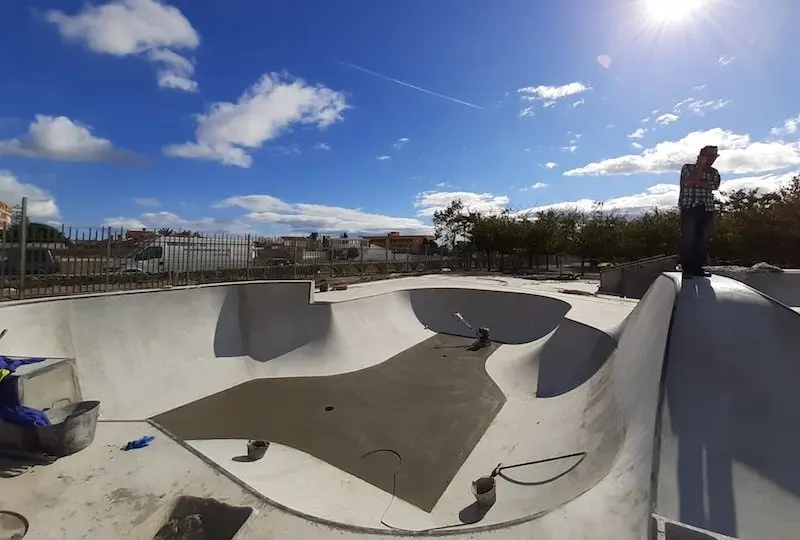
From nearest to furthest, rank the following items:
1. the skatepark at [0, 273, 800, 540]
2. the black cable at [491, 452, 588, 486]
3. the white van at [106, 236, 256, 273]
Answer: the skatepark at [0, 273, 800, 540]
the black cable at [491, 452, 588, 486]
the white van at [106, 236, 256, 273]

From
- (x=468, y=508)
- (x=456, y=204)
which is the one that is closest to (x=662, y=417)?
(x=468, y=508)

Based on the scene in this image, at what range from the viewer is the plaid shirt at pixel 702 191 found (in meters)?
5.18

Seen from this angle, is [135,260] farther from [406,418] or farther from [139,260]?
[406,418]

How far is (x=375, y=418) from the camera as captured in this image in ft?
24.7

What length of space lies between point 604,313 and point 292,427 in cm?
821

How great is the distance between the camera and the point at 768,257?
2025 cm

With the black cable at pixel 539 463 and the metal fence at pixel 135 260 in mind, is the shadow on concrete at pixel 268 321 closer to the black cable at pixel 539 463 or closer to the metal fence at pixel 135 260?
the metal fence at pixel 135 260

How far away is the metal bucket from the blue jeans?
7.83 metres

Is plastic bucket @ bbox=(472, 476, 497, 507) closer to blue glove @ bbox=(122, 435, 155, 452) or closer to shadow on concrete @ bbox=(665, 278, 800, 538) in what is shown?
shadow on concrete @ bbox=(665, 278, 800, 538)

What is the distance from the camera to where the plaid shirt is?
5.18 m

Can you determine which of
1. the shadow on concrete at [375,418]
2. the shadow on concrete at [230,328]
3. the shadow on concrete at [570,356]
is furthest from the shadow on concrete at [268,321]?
the shadow on concrete at [570,356]

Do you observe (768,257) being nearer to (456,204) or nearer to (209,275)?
(456,204)

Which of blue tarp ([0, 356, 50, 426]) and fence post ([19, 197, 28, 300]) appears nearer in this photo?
blue tarp ([0, 356, 50, 426])

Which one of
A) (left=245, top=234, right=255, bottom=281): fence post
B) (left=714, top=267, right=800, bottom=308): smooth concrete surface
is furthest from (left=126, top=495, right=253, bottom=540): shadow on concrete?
(left=714, top=267, right=800, bottom=308): smooth concrete surface
